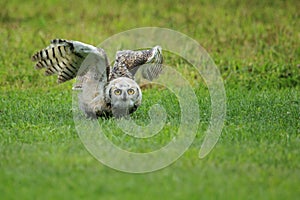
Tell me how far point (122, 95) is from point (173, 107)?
5.32 feet

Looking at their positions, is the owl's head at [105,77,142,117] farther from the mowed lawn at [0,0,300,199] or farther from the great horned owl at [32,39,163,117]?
the mowed lawn at [0,0,300,199]

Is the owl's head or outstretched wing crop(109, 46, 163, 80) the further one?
outstretched wing crop(109, 46, 163, 80)

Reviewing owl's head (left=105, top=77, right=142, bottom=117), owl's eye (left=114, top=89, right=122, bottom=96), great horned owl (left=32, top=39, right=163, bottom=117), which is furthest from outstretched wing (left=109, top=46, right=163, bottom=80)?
owl's eye (left=114, top=89, right=122, bottom=96)

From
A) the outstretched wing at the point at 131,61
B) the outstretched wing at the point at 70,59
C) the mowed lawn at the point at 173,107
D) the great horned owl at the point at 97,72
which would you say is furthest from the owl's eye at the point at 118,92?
the outstretched wing at the point at 131,61

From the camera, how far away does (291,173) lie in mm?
7008

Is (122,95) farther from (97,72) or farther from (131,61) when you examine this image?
(131,61)

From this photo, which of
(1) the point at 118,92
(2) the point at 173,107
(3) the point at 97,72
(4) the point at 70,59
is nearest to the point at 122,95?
(1) the point at 118,92

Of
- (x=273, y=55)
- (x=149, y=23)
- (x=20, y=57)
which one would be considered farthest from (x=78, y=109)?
(x=149, y=23)

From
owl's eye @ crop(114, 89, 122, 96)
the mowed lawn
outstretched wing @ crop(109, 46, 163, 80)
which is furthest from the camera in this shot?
outstretched wing @ crop(109, 46, 163, 80)

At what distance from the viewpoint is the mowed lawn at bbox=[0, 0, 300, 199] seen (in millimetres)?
6637

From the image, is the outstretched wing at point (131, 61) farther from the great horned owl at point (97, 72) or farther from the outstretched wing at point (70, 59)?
the outstretched wing at point (70, 59)

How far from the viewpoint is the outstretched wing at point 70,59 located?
9.11 meters

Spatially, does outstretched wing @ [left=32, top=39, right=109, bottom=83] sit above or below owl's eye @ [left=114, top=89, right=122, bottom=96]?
above

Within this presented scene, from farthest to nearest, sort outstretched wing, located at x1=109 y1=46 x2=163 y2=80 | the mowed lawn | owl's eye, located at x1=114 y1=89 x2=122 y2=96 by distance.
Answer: outstretched wing, located at x1=109 y1=46 x2=163 y2=80, owl's eye, located at x1=114 y1=89 x2=122 y2=96, the mowed lawn
